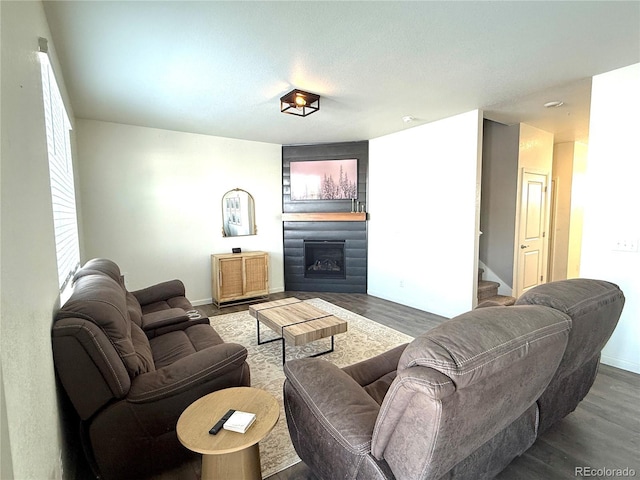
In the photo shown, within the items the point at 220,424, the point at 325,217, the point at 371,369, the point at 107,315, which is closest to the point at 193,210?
the point at 325,217

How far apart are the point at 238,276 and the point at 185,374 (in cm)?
322

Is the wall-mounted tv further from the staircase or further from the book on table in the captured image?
the book on table

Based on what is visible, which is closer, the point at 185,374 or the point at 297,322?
the point at 185,374

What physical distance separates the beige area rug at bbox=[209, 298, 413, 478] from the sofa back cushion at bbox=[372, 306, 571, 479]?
989 mm

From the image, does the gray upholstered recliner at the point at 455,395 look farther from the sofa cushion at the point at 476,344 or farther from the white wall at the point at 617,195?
the white wall at the point at 617,195

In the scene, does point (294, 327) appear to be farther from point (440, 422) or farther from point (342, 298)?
point (342, 298)

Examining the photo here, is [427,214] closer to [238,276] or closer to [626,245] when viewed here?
[626,245]

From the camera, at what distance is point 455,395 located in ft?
3.07

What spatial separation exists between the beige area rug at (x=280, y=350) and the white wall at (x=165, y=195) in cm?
124

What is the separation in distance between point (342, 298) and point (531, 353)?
4.12 m

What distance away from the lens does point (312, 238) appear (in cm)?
557

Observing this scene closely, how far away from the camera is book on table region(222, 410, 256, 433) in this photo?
1302 mm

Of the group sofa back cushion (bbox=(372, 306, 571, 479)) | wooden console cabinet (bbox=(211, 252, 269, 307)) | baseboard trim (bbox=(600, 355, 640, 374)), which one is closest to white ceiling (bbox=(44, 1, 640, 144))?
sofa back cushion (bbox=(372, 306, 571, 479))

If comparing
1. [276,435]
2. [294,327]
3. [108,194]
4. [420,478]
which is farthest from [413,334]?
[108,194]
